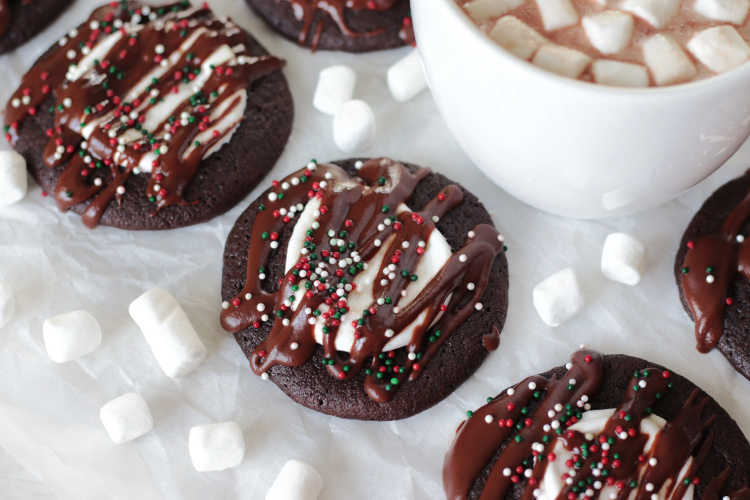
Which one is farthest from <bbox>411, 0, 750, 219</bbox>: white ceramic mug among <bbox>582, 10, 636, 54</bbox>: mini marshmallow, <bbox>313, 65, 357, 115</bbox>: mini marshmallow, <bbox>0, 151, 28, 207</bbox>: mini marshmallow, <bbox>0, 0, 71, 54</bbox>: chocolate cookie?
<bbox>0, 0, 71, 54</bbox>: chocolate cookie

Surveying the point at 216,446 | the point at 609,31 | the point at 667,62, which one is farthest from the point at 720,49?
the point at 216,446

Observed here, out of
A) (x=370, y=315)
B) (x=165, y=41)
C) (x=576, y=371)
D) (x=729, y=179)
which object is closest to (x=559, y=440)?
(x=576, y=371)

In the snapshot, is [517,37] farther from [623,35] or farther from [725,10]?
[725,10]

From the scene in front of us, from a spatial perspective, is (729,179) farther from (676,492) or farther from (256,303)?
(256,303)

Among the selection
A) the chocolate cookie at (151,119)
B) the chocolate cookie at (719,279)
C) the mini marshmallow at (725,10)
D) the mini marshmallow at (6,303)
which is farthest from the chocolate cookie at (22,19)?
the chocolate cookie at (719,279)

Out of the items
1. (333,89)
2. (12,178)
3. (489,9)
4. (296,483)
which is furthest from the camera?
(333,89)

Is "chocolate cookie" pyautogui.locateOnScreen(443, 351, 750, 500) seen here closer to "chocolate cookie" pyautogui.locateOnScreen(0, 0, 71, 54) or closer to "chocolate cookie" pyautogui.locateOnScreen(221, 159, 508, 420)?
"chocolate cookie" pyautogui.locateOnScreen(221, 159, 508, 420)
